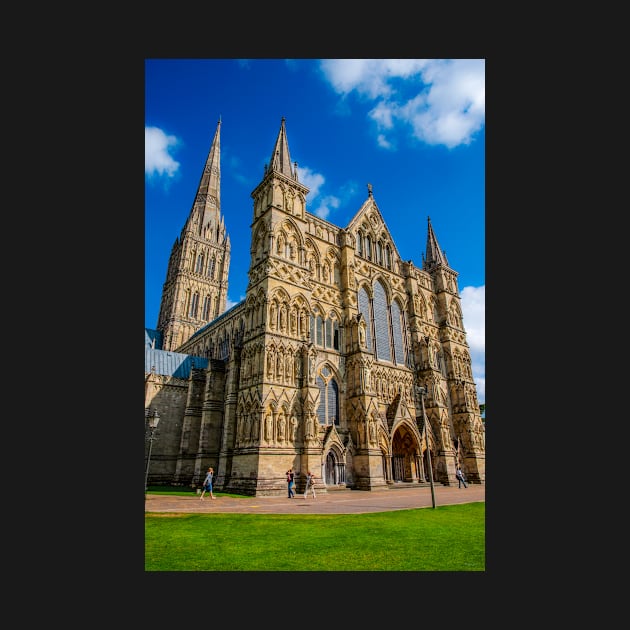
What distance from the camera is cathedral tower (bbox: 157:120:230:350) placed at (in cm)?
6369

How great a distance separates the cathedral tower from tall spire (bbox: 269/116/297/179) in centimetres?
3731

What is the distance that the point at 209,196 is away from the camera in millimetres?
73812

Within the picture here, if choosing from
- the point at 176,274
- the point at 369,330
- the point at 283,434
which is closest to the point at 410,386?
the point at 369,330

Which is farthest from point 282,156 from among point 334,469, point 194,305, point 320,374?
point 194,305

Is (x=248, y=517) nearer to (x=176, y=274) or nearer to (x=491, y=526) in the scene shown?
(x=491, y=526)

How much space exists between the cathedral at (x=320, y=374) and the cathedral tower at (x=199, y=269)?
1984 centimetres

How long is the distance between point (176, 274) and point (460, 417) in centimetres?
4928

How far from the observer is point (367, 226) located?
3888cm

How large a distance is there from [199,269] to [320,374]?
150ft

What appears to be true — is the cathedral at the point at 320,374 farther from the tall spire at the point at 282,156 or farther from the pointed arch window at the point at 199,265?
the pointed arch window at the point at 199,265

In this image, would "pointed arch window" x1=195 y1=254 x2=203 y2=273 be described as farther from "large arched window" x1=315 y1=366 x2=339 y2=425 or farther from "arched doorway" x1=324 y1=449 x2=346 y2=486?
"arched doorway" x1=324 y1=449 x2=346 y2=486

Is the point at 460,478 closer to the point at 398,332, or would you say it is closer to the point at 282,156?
the point at 398,332

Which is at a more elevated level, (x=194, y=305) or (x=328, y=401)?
(x=194, y=305)

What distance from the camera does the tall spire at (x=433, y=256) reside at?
45844 millimetres
